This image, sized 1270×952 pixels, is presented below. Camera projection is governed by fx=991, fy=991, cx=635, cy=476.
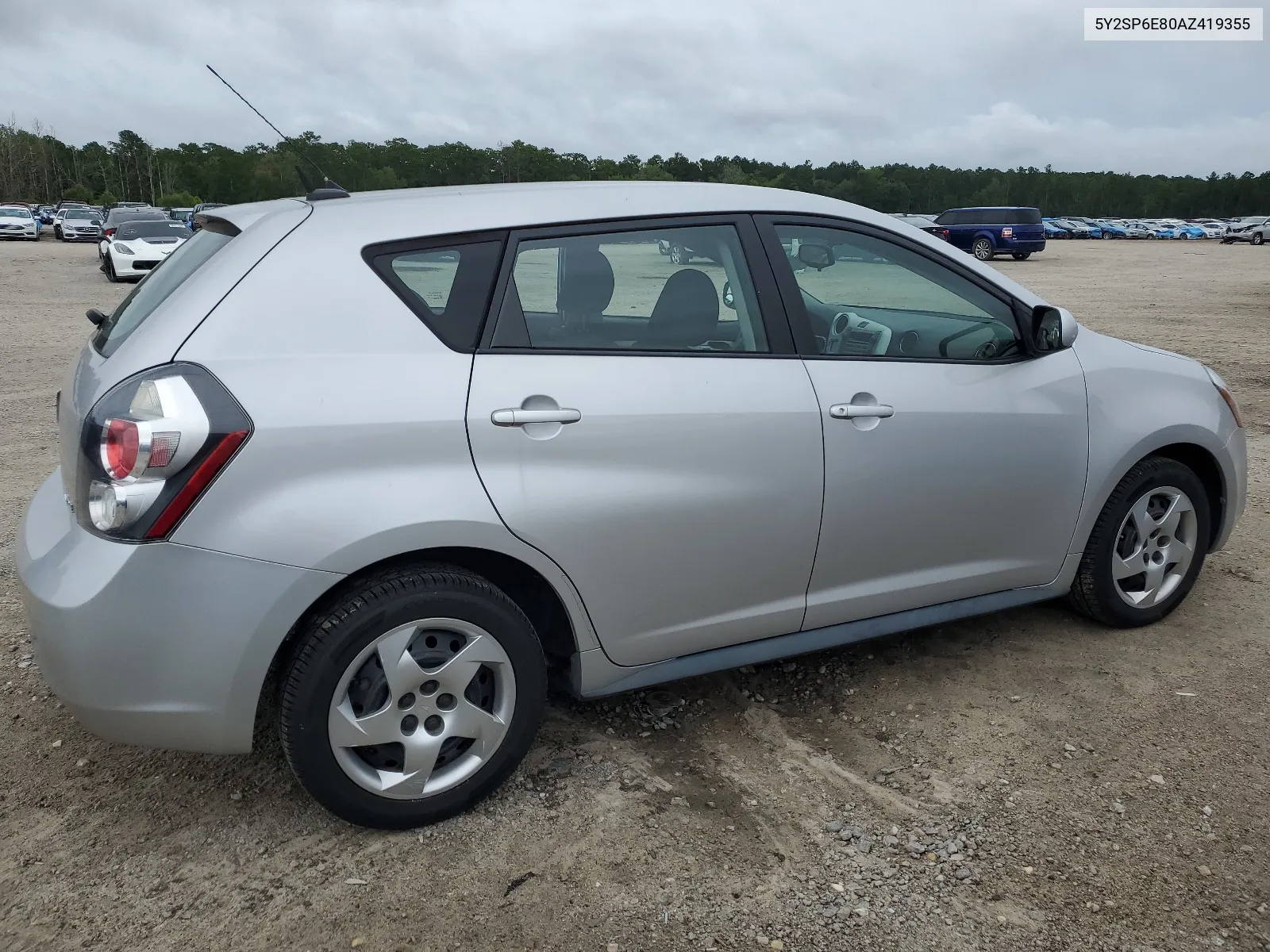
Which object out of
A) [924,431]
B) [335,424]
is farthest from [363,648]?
[924,431]

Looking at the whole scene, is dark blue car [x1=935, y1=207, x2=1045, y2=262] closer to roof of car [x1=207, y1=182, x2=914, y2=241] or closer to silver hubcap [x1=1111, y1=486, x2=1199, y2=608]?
silver hubcap [x1=1111, y1=486, x2=1199, y2=608]

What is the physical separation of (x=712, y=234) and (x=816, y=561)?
1.07 metres

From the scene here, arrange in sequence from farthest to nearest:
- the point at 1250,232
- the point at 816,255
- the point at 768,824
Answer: the point at 1250,232, the point at 816,255, the point at 768,824

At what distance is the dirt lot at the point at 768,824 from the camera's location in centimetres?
238

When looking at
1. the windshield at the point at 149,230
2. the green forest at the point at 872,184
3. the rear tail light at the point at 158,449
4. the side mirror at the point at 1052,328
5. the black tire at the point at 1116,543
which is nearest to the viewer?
the rear tail light at the point at 158,449

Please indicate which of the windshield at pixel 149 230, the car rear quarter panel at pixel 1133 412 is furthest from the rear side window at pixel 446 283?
the windshield at pixel 149 230

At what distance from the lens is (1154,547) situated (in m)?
3.92

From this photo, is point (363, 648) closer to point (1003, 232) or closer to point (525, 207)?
point (525, 207)

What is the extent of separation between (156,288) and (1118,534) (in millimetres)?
3445

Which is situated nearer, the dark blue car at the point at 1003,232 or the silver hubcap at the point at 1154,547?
the silver hubcap at the point at 1154,547

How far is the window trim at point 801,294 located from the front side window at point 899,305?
0.5 inches

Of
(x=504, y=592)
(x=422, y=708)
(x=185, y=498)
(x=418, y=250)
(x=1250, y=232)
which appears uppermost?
(x=1250, y=232)

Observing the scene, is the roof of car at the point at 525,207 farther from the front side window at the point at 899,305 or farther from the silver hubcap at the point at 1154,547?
the silver hubcap at the point at 1154,547

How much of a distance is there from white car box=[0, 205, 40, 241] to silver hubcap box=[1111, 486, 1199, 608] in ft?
156
